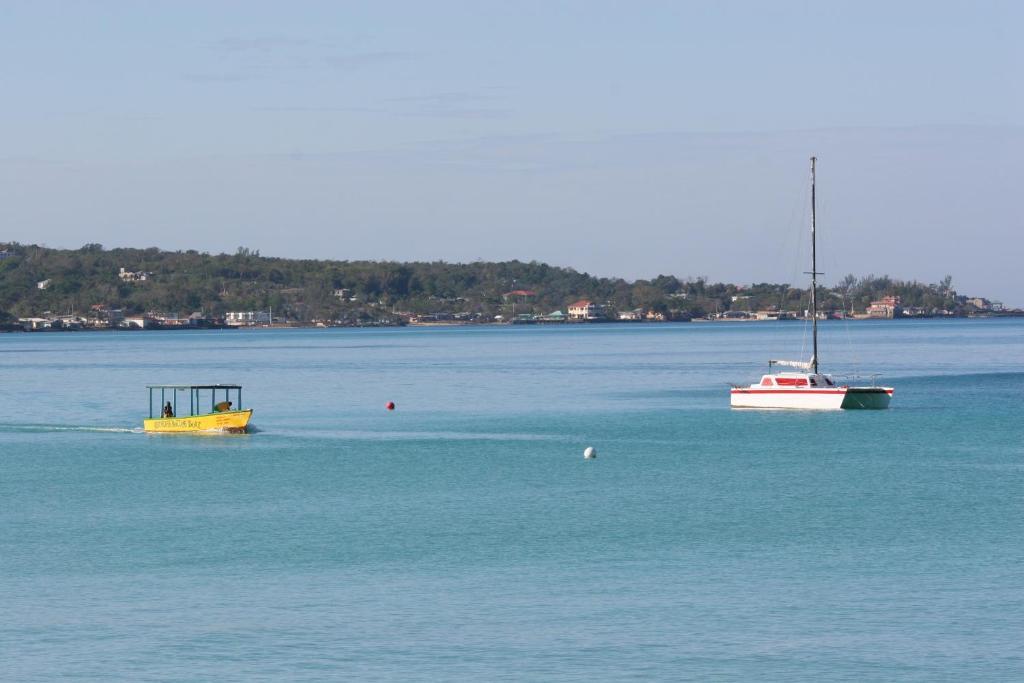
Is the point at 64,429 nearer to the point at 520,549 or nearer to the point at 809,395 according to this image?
the point at 809,395

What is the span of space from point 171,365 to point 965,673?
16260 cm

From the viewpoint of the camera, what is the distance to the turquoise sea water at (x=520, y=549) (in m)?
32.5

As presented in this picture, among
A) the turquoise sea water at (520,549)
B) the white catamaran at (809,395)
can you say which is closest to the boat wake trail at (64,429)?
the turquoise sea water at (520,549)

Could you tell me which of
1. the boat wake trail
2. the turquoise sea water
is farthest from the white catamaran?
the boat wake trail

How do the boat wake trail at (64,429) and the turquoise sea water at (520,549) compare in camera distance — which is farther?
the boat wake trail at (64,429)

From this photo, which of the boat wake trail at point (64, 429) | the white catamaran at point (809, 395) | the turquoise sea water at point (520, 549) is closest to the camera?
the turquoise sea water at point (520, 549)

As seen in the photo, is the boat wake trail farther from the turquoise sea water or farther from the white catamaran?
the white catamaran

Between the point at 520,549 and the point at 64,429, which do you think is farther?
the point at 64,429

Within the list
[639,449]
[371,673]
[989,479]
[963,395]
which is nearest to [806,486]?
[989,479]

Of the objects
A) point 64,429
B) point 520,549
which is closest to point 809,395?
point 64,429

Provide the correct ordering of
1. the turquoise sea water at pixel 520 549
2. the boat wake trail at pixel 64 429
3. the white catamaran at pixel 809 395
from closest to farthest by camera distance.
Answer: the turquoise sea water at pixel 520 549
the boat wake trail at pixel 64 429
the white catamaran at pixel 809 395

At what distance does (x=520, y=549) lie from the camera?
45.0 metres

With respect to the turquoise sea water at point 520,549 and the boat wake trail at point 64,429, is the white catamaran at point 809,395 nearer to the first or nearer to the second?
the turquoise sea water at point 520,549

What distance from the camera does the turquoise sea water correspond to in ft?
107
